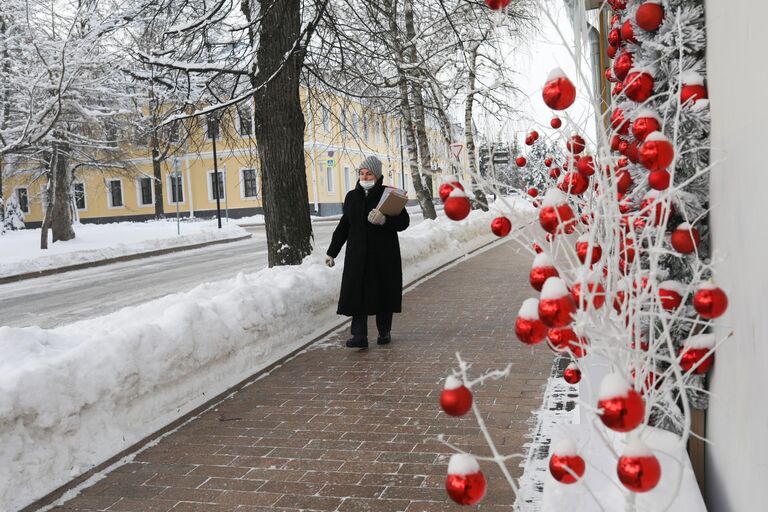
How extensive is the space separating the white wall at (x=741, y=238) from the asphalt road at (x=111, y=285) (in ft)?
36.0

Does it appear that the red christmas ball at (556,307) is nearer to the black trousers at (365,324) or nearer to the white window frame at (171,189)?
the black trousers at (365,324)

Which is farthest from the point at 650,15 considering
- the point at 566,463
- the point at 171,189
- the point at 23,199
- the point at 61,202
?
the point at 23,199

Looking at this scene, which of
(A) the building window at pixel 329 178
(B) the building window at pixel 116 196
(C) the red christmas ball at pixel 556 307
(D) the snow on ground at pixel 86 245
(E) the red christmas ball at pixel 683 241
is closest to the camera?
(C) the red christmas ball at pixel 556 307

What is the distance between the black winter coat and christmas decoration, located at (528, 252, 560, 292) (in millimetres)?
5630

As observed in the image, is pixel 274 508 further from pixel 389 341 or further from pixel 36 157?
pixel 36 157

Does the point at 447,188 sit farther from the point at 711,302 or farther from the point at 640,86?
the point at 640,86

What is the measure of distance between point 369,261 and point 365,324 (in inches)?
25.3

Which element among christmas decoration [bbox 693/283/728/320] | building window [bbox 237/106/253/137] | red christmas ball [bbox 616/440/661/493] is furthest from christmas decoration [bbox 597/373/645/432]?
building window [bbox 237/106/253/137]

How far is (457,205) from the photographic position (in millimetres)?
1803

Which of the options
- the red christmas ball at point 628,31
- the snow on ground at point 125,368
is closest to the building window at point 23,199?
the snow on ground at point 125,368

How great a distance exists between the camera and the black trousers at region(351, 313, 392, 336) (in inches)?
298

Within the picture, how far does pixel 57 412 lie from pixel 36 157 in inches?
1016

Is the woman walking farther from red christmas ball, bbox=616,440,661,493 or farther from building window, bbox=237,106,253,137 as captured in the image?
red christmas ball, bbox=616,440,661,493

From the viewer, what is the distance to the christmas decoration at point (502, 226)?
2086mm
